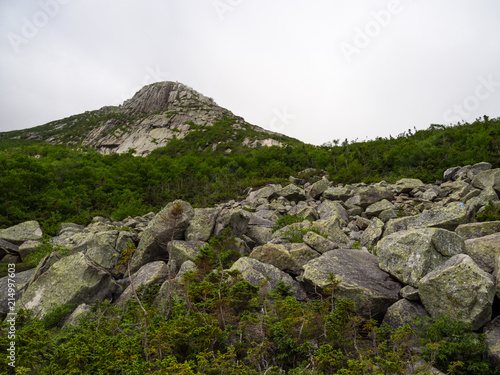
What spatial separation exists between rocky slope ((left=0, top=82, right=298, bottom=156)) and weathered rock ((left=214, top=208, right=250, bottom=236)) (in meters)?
63.0

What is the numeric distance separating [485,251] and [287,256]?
4.85 meters

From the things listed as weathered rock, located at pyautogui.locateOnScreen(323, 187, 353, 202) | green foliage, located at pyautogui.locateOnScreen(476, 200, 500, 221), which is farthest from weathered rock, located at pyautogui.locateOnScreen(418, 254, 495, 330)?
weathered rock, located at pyautogui.locateOnScreen(323, 187, 353, 202)

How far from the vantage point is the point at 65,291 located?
7.82 meters

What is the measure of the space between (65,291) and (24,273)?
3915 millimetres

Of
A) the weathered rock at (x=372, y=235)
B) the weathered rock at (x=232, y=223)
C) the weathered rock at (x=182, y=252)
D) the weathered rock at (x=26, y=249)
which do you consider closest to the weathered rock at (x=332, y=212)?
the weathered rock at (x=372, y=235)

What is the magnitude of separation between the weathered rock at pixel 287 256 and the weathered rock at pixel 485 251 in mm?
3887

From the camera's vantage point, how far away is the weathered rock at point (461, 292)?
471cm

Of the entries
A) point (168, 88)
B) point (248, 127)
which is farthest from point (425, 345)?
point (168, 88)

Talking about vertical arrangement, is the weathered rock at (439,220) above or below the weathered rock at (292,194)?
below

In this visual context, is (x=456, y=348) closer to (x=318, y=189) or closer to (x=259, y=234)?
(x=259, y=234)

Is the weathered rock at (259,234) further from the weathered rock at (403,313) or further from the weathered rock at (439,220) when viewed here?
the weathered rock at (403,313)

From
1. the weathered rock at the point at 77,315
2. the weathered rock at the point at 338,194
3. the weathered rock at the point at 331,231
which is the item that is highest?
the weathered rock at the point at 338,194

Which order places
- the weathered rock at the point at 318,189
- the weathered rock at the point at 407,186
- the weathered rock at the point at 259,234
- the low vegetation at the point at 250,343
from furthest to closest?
1. the weathered rock at the point at 318,189
2. the weathered rock at the point at 407,186
3. the weathered rock at the point at 259,234
4. the low vegetation at the point at 250,343

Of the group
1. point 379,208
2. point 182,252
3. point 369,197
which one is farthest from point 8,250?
point 369,197
